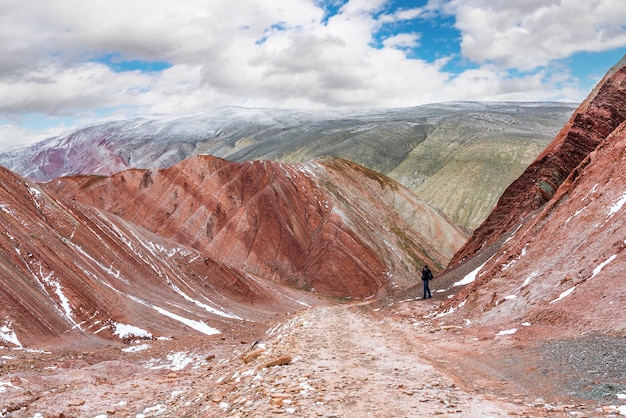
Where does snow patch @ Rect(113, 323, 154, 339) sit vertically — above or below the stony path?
below

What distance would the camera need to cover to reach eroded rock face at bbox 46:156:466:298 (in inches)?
2857

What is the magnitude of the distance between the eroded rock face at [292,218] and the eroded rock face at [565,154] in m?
27.5

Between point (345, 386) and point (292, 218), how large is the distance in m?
68.5

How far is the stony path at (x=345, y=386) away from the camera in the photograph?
9867 millimetres

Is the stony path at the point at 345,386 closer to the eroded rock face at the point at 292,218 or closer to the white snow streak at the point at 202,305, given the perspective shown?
the white snow streak at the point at 202,305

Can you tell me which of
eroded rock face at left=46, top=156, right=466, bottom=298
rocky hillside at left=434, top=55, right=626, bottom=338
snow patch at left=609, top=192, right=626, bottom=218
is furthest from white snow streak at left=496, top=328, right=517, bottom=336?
eroded rock face at left=46, top=156, right=466, bottom=298

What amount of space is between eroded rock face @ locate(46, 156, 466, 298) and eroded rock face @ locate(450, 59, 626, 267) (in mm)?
27459

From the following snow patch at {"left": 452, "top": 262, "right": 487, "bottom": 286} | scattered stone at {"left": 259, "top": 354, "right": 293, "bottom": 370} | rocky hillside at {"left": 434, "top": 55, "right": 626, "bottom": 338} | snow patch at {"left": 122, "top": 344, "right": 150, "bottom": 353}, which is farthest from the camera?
snow patch at {"left": 452, "top": 262, "right": 487, "bottom": 286}

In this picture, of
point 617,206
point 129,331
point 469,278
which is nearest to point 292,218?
point 129,331

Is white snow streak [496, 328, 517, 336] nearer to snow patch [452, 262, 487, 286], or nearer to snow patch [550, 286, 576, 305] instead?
snow patch [550, 286, 576, 305]

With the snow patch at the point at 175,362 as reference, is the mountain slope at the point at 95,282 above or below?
above

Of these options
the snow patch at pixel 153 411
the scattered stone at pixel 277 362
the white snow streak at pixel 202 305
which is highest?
the scattered stone at pixel 277 362

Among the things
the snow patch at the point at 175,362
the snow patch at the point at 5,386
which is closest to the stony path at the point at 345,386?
the snow patch at the point at 175,362

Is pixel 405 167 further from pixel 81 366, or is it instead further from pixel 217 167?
pixel 81 366
